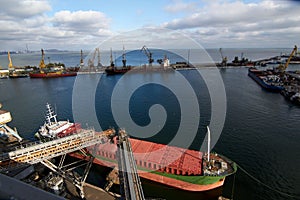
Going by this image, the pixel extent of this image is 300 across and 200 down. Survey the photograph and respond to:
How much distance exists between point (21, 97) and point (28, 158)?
35.9 m

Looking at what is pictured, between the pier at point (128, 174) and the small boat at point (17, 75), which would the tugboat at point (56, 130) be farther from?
the small boat at point (17, 75)

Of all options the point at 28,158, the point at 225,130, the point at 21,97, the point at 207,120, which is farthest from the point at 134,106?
the point at 21,97

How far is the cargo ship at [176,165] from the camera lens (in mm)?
13016

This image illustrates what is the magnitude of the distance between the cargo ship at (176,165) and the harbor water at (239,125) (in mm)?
969

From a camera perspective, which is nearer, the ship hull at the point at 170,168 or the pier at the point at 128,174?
the pier at the point at 128,174

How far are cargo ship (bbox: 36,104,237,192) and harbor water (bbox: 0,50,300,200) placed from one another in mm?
969

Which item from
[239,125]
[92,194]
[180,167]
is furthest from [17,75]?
[239,125]

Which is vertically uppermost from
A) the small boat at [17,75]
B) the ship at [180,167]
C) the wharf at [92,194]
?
the small boat at [17,75]

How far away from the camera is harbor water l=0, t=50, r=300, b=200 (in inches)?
556

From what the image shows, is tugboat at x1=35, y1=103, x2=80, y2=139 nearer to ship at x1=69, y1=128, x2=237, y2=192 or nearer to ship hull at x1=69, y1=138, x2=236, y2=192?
ship hull at x1=69, y1=138, x2=236, y2=192

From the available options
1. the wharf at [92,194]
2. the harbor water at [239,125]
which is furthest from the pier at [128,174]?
the harbor water at [239,125]

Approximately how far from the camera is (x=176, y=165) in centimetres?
1366

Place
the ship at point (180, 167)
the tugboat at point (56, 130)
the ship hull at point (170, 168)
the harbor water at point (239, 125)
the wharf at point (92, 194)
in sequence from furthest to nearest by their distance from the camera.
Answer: the tugboat at point (56, 130)
the harbor water at point (239, 125)
the ship hull at point (170, 168)
the ship at point (180, 167)
the wharf at point (92, 194)

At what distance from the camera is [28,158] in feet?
41.0
